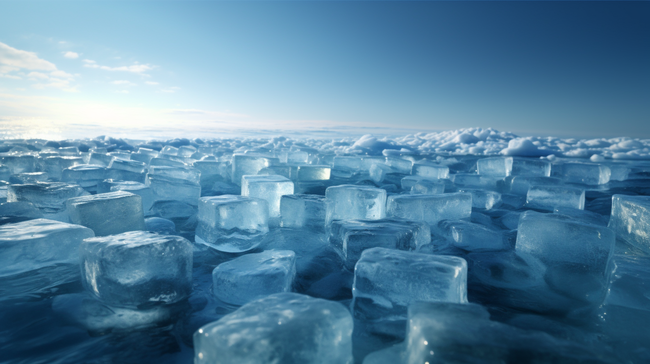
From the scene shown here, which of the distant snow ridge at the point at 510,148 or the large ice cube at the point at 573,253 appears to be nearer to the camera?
the large ice cube at the point at 573,253

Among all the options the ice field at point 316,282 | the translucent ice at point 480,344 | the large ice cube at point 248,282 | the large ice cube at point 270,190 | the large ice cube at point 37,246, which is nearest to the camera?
the translucent ice at point 480,344

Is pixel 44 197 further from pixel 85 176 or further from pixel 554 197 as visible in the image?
pixel 554 197

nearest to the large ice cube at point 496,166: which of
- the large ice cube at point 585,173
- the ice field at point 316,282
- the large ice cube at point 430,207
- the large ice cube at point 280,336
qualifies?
the large ice cube at point 585,173

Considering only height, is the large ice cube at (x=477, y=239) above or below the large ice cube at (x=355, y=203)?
below

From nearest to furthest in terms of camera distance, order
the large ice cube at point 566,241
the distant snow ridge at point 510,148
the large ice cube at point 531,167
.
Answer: the large ice cube at point 566,241, the large ice cube at point 531,167, the distant snow ridge at point 510,148

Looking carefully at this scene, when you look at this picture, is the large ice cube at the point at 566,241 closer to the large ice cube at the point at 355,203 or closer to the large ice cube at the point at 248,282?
the large ice cube at the point at 355,203

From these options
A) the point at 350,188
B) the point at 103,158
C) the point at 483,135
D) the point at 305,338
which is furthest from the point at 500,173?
the point at 483,135

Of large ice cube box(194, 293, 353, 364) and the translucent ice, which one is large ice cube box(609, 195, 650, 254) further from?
large ice cube box(194, 293, 353, 364)

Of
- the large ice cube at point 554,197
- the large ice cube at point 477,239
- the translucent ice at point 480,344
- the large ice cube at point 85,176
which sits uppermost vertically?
the large ice cube at point 85,176

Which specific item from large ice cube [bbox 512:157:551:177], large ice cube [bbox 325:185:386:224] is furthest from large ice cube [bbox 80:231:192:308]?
large ice cube [bbox 512:157:551:177]
